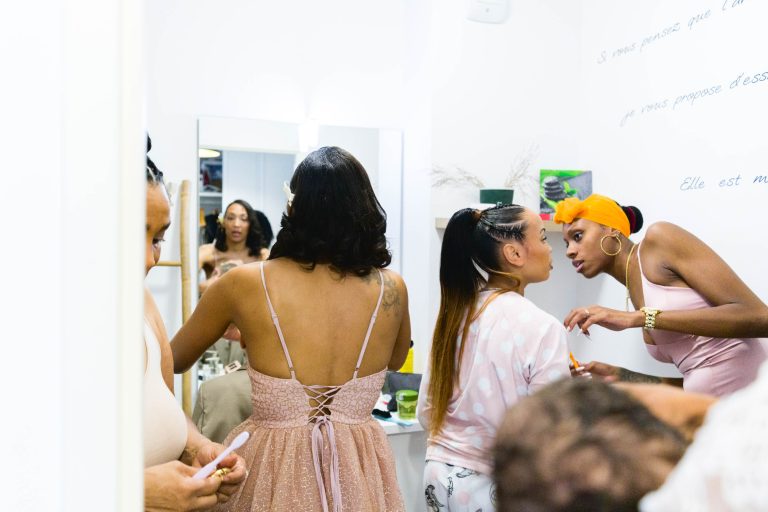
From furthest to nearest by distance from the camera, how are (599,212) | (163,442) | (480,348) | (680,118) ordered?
(680,118) → (599,212) → (480,348) → (163,442)

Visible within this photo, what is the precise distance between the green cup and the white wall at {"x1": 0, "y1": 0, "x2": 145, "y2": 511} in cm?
132

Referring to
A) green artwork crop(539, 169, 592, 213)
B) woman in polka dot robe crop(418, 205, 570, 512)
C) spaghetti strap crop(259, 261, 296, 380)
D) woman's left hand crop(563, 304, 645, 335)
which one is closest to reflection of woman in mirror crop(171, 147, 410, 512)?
spaghetti strap crop(259, 261, 296, 380)

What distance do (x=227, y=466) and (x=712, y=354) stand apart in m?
1.02

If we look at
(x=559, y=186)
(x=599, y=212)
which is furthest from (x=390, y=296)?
(x=559, y=186)

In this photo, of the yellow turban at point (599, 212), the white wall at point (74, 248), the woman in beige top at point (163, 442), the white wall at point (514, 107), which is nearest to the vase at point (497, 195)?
the white wall at point (514, 107)

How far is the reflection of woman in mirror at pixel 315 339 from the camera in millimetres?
1006

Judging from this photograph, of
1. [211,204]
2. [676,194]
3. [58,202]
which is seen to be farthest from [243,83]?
[58,202]

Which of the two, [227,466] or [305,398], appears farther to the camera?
[305,398]

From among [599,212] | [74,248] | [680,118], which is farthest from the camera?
[680,118]

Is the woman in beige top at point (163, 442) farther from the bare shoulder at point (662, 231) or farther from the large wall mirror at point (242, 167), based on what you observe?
the bare shoulder at point (662, 231)

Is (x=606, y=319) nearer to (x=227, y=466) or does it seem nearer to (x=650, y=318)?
(x=650, y=318)

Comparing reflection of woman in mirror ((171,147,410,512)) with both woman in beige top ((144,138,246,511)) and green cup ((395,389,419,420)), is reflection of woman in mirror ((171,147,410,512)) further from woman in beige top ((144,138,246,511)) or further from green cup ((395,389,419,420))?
green cup ((395,389,419,420))

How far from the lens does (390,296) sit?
1080 millimetres

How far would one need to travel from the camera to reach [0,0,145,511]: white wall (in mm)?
451
